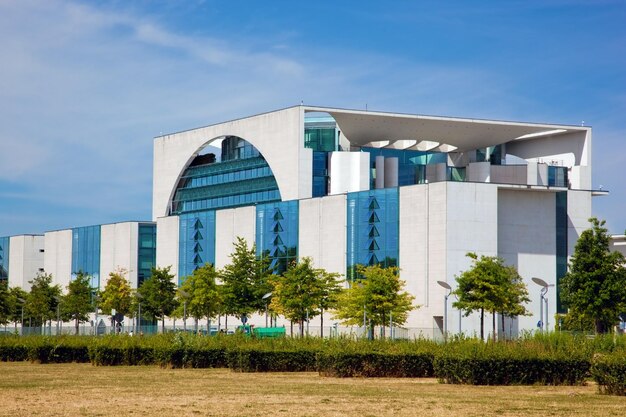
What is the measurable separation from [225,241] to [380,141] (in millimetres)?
15476

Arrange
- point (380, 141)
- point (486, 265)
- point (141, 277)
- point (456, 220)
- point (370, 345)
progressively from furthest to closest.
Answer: point (141, 277), point (380, 141), point (456, 220), point (486, 265), point (370, 345)

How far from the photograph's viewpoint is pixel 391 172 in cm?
9081

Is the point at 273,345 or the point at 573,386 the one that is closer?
the point at 573,386

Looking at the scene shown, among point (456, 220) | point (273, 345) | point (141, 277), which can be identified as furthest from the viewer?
point (141, 277)

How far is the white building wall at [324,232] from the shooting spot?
82.4m

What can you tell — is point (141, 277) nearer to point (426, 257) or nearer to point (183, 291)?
point (183, 291)

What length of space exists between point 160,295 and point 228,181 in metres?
13.3

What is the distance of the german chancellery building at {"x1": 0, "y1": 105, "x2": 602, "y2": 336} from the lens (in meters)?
76.5

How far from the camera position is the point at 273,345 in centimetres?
4238

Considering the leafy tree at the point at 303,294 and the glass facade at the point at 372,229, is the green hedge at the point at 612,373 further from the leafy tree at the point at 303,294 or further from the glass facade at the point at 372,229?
the glass facade at the point at 372,229

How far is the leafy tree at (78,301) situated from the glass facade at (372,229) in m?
29.4

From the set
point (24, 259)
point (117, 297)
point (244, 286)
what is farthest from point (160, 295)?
point (24, 259)

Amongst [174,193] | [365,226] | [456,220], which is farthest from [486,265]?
[174,193]

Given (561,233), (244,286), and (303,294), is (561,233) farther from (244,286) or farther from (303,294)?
(244,286)
